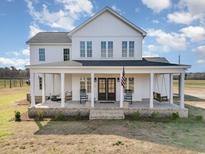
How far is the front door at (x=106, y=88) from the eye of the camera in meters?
20.4

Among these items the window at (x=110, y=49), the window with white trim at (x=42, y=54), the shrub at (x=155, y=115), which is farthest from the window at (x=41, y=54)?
the shrub at (x=155, y=115)

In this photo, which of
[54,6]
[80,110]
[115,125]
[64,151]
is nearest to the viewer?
[64,151]

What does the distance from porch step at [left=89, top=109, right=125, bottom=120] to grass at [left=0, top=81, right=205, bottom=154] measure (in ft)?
2.55

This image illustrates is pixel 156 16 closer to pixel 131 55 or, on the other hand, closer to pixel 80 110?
pixel 131 55

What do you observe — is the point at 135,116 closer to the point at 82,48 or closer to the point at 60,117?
the point at 60,117

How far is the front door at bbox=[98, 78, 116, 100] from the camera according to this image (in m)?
20.4

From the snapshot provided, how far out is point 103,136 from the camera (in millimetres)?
11125

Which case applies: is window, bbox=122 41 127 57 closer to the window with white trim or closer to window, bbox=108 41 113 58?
window, bbox=108 41 113 58

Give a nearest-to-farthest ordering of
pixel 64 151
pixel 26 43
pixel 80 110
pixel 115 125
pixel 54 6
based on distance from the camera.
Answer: pixel 64 151 < pixel 115 125 < pixel 80 110 < pixel 54 6 < pixel 26 43

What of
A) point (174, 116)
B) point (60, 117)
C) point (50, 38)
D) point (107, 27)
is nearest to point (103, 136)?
point (60, 117)

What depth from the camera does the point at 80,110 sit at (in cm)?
1641

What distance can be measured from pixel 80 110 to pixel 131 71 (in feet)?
15.0

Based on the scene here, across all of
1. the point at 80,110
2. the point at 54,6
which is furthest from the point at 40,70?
the point at 54,6

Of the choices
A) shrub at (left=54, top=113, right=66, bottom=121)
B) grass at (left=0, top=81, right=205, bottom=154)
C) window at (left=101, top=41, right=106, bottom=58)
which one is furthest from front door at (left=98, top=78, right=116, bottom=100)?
grass at (left=0, top=81, right=205, bottom=154)
